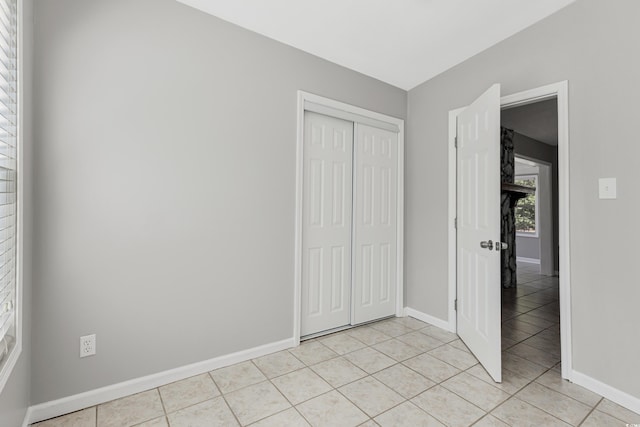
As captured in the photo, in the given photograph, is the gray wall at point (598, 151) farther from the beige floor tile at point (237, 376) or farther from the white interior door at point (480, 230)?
the beige floor tile at point (237, 376)

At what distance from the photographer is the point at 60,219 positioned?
1.68 m

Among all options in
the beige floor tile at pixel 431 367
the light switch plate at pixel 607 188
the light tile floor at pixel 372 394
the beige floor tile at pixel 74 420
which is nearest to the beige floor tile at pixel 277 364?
the light tile floor at pixel 372 394

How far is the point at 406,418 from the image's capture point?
1675 mm

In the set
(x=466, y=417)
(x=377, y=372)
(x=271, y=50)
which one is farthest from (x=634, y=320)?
(x=271, y=50)

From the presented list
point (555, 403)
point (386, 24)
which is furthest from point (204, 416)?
point (386, 24)

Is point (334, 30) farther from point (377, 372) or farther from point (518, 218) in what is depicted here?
point (518, 218)

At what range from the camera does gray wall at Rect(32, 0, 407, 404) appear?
168 centimetres

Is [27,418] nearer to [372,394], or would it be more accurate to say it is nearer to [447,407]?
[372,394]

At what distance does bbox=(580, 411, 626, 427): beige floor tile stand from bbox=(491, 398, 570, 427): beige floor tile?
0.45 ft

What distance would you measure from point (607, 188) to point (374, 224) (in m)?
1.74

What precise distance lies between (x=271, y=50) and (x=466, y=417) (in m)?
2.78

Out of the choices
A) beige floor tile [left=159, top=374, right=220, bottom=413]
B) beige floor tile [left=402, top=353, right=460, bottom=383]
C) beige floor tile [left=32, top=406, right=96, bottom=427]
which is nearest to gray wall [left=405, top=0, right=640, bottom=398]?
beige floor tile [left=402, top=353, right=460, bottom=383]

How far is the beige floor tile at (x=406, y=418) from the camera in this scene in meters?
1.63

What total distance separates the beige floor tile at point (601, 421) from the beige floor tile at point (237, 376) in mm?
1865
